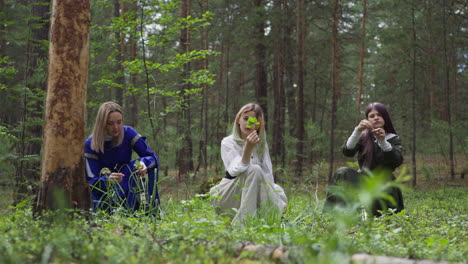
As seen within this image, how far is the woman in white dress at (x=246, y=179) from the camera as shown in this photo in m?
3.80

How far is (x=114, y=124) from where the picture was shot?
4.85 meters

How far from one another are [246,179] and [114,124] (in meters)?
1.93

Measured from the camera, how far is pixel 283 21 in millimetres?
14789

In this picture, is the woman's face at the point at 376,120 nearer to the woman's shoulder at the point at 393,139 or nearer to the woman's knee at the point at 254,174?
the woman's shoulder at the point at 393,139

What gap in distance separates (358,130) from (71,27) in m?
3.74

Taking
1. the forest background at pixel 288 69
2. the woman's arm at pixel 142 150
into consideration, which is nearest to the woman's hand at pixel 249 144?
the woman's arm at pixel 142 150

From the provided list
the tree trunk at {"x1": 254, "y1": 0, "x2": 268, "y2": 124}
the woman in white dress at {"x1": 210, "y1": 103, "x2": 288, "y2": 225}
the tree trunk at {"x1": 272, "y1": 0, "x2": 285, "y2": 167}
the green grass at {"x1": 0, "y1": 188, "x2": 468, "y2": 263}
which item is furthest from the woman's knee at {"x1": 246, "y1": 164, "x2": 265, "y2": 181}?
the tree trunk at {"x1": 254, "y1": 0, "x2": 268, "y2": 124}

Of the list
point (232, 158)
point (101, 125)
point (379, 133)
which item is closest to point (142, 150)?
point (101, 125)

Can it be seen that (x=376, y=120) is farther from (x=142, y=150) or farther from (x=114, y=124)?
(x=114, y=124)

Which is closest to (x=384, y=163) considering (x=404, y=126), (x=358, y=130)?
(x=358, y=130)

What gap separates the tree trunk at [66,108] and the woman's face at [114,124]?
1.69 meters

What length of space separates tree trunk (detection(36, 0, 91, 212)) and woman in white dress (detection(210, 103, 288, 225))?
127 centimetres

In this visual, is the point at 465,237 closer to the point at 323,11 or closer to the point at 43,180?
the point at 43,180

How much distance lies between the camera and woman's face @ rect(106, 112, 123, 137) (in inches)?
189
